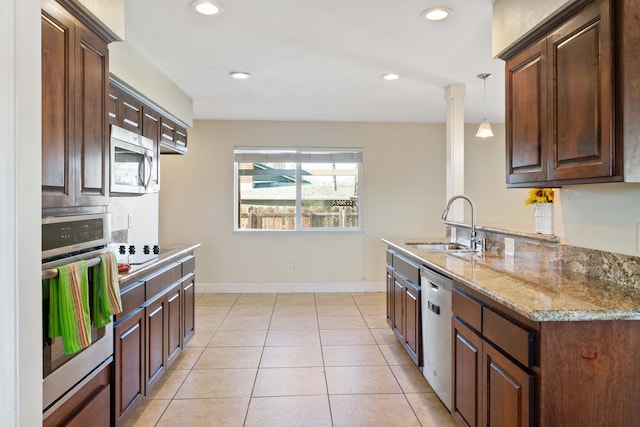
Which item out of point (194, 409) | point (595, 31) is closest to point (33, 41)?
point (595, 31)

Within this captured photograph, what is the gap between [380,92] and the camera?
424cm

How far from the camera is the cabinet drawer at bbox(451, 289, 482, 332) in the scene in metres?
1.89

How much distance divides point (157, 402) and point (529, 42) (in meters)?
3.09

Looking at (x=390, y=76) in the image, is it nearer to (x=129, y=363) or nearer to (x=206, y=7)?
(x=206, y=7)

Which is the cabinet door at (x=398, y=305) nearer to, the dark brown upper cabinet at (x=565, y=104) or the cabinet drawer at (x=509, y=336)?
the dark brown upper cabinet at (x=565, y=104)

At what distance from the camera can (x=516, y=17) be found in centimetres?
218

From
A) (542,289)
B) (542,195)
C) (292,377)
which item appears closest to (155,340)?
(292,377)

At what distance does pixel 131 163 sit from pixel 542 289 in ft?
8.32

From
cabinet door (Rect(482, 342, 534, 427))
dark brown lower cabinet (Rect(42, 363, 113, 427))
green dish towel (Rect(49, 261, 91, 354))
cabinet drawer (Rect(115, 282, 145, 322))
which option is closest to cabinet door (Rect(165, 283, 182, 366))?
cabinet drawer (Rect(115, 282, 145, 322))

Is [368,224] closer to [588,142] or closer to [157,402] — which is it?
[157,402]

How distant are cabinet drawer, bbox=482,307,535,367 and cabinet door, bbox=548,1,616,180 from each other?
2.30 ft

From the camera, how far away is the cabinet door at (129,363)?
6.77ft

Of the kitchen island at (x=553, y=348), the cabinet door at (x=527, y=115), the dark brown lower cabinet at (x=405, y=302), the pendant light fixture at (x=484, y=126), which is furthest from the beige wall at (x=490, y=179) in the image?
the kitchen island at (x=553, y=348)

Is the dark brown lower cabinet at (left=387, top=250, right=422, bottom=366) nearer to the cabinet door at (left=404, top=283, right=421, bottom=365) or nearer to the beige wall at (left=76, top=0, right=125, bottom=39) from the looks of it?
the cabinet door at (left=404, top=283, right=421, bottom=365)
